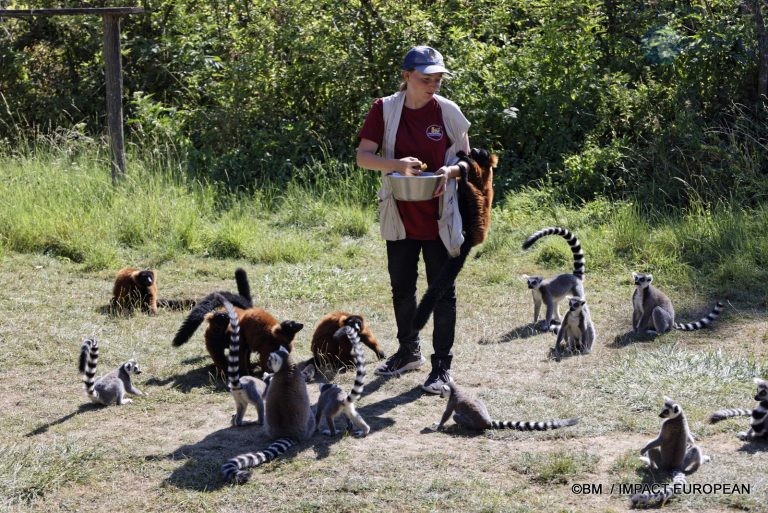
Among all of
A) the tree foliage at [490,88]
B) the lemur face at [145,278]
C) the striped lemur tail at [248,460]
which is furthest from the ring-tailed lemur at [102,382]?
the tree foliage at [490,88]

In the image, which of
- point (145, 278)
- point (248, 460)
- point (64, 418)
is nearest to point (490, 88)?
point (145, 278)

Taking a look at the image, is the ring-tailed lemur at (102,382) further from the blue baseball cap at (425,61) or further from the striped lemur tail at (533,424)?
the blue baseball cap at (425,61)

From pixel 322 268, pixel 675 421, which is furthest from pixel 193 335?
pixel 675 421

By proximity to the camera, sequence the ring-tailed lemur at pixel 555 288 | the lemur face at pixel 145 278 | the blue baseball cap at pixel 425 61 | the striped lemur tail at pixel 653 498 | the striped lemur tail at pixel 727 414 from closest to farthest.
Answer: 1. the striped lemur tail at pixel 653 498
2. the striped lemur tail at pixel 727 414
3. the blue baseball cap at pixel 425 61
4. the ring-tailed lemur at pixel 555 288
5. the lemur face at pixel 145 278

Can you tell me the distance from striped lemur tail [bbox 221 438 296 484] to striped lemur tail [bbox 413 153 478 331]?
Answer: 115 centimetres

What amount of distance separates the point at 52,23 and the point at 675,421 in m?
11.1

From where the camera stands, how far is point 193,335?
772 centimetres

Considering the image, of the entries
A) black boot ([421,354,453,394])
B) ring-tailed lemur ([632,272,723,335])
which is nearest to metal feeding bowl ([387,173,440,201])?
black boot ([421,354,453,394])

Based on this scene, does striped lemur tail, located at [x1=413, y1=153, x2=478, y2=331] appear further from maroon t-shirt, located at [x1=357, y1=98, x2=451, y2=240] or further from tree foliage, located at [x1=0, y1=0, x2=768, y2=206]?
tree foliage, located at [x1=0, y1=0, x2=768, y2=206]

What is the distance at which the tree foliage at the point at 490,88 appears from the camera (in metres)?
11.2

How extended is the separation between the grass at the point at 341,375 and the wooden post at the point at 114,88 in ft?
0.88

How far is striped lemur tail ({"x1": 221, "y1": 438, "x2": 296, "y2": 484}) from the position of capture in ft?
16.8

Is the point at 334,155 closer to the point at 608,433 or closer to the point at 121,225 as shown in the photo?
the point at 121,225

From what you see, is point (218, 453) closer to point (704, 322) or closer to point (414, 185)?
point (414, 185)
